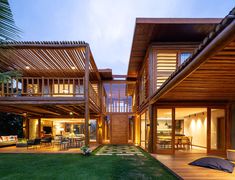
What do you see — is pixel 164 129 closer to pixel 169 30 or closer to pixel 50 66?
pixel 169 30

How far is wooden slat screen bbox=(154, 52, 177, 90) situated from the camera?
10.6 metres

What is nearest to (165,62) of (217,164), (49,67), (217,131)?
(217,131)

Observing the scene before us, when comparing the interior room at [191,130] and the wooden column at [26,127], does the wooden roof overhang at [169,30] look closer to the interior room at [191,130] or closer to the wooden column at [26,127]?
the interior room at [191,130]

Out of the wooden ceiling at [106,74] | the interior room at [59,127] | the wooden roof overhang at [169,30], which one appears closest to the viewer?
the wooden roof overhang at [169,30]

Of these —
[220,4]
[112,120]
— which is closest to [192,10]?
[220,4]

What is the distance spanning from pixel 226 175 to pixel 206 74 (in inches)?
112

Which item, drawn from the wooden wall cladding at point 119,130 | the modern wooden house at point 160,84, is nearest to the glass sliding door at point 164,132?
the modern wooden house at point 160,84

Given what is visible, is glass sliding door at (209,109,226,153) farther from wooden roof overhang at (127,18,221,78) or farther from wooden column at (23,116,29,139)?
wooden column at (23,116,29,139)

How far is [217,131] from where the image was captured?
410 inches

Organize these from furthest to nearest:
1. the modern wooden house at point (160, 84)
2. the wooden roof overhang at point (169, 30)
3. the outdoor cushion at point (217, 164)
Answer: the wooden roof overhang at point (169, 30), the modern wooden house at point (160, 84), the outdoor cushion at point (217, 164)

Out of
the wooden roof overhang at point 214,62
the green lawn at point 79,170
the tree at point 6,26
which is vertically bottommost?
the green lawn at point 79,170

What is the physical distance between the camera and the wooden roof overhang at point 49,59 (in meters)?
9.41

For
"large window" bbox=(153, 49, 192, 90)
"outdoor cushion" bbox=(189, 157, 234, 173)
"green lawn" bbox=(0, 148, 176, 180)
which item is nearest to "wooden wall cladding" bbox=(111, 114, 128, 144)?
"large window" bbox=(153, 49, 192, 90)

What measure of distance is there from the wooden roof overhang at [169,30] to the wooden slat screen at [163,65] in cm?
71
